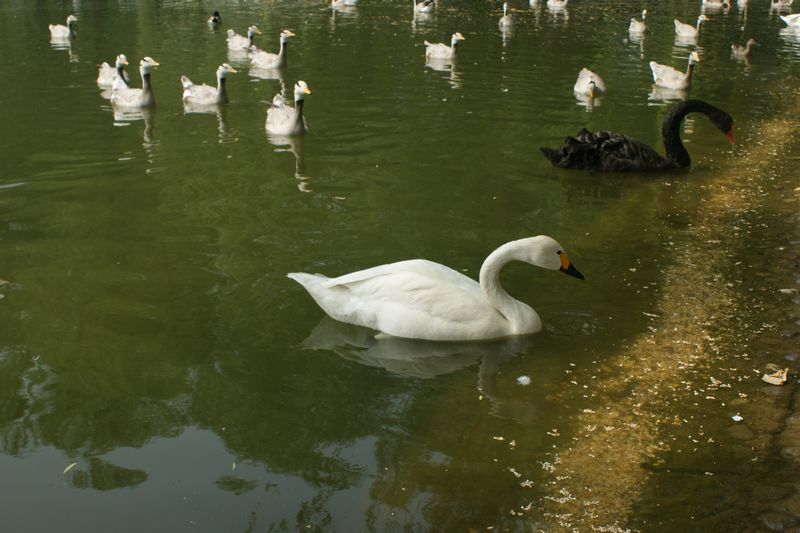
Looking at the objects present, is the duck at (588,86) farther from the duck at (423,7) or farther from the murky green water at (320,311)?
the duck at (423,7)

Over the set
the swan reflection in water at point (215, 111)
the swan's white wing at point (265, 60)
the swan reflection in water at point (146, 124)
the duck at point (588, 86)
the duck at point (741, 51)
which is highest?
the duck at point (741, 51)

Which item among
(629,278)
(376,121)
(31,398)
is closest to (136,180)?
(376,121)

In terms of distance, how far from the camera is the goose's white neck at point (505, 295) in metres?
7.52

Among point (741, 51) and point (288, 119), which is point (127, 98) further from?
point (741, 51)

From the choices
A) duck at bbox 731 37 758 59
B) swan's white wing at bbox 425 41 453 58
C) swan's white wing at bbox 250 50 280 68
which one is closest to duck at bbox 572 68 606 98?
swan's white wing at bbox 425 41 453 58

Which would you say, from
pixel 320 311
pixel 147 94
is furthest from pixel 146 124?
pixel 320 311

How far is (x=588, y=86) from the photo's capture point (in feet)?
59.0

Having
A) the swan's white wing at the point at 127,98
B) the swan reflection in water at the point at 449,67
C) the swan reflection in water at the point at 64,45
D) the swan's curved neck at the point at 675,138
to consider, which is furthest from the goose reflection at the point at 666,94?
the swan reflection in water at the point at 64,45

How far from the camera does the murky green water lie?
5.61 m

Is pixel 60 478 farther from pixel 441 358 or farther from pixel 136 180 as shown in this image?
pixel 136 180

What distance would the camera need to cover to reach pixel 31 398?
6.63 metres

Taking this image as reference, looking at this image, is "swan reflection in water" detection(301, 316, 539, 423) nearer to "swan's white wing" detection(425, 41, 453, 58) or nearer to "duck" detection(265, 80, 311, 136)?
"duck" detection(265, 80, 311, 136)

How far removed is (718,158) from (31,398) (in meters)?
10.7

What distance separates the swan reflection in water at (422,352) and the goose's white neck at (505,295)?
0.12 meters
